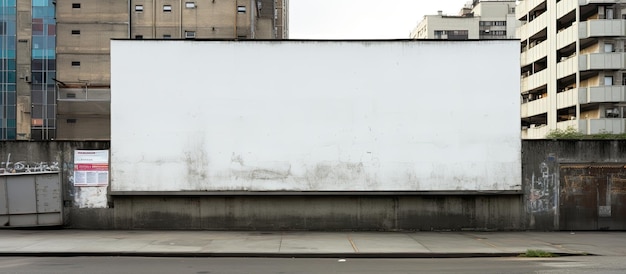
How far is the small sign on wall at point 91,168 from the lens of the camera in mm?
18750

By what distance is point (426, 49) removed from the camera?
1925 centimetres

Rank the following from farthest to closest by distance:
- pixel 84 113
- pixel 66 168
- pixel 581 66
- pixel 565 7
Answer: pixel 84 113, pixel 565 7, pixel 581 66, pixel 66 168

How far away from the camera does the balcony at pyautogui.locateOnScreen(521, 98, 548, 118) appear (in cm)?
5922

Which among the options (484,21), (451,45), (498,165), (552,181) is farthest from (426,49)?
(484,21)

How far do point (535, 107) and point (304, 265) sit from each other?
54.7 metres

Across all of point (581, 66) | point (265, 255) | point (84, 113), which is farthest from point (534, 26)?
point (265, 255)

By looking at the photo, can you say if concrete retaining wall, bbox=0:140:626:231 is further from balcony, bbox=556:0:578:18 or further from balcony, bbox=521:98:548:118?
balcony, bbox=521:98:548:118

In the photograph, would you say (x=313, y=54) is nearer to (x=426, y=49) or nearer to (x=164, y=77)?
(x=426, y=49)

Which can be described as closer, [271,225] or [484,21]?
[271,225]

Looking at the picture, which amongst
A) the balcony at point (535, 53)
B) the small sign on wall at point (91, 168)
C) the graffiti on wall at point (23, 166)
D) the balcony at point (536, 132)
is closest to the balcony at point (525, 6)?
the balcony at point (535, 53)

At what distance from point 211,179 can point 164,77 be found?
147 inches

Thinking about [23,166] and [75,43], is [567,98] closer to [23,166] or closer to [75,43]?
[23,166]

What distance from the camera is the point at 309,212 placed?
19.0 metres

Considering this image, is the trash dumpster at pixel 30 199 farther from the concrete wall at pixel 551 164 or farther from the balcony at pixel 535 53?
the balcony at pixel 535 53
